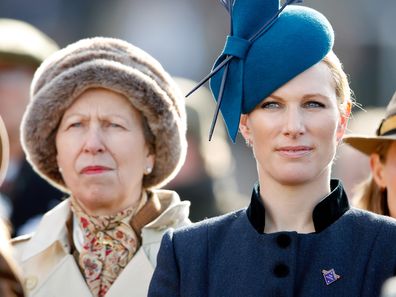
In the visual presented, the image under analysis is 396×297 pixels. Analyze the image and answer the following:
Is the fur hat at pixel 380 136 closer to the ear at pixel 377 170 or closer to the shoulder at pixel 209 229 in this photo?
the ear at pixel 377 170

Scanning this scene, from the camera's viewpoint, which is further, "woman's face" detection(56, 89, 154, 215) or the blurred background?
the blurred background

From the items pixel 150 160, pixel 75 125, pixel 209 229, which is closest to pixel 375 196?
pixel 150 160

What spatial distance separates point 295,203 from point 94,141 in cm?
138

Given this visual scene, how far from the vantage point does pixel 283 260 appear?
5801 mm

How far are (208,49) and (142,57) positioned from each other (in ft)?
33.3

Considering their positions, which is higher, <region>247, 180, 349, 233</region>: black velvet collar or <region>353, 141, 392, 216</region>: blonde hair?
<region>247, 180, 349, 233</region>: black velvet collar

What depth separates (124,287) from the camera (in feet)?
22.6

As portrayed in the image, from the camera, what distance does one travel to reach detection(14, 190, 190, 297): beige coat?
692cm

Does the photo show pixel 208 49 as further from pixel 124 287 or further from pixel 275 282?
pixel 275 282

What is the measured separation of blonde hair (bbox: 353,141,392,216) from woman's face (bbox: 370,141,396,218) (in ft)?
0.08

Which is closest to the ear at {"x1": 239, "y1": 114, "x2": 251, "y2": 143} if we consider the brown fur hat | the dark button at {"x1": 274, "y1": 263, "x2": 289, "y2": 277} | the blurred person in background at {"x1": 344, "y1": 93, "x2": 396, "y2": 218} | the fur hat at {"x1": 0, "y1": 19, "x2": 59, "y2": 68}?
the dark button at {"x1": 274, "y1": 263, "x2": 289, "y2": 277}

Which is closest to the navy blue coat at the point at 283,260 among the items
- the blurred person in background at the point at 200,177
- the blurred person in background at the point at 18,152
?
the blurred person in background at the point at 18,152

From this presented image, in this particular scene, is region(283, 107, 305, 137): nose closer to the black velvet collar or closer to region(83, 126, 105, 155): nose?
the black velvet collar

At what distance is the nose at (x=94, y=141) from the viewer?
697 cm
